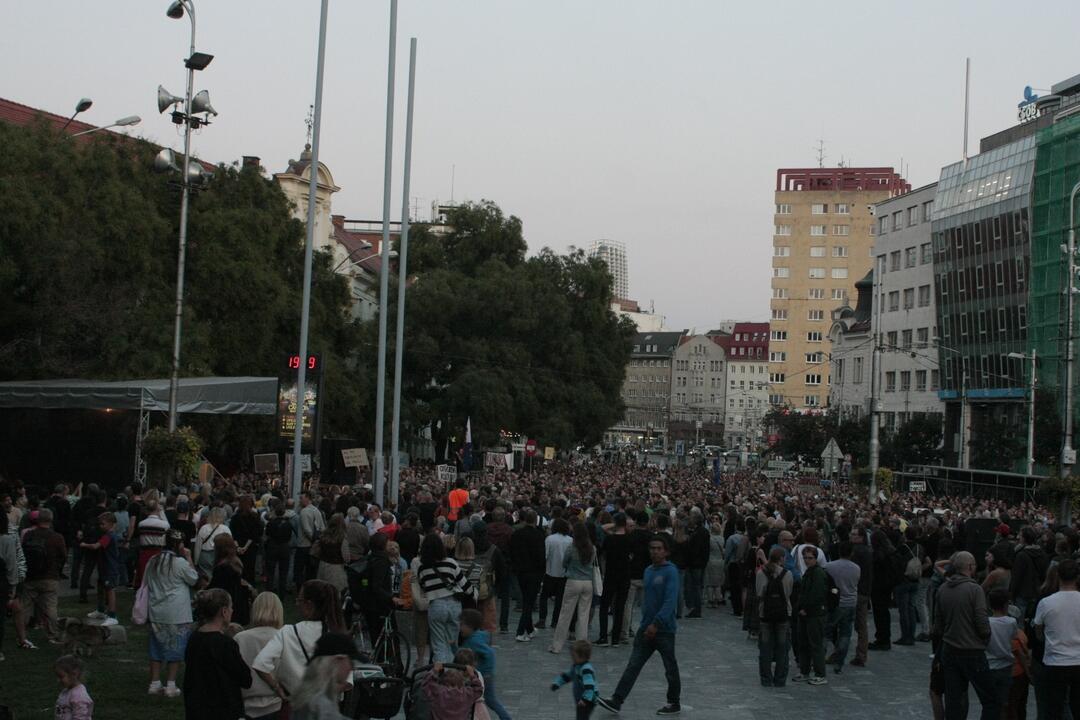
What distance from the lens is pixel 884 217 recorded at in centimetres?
9069

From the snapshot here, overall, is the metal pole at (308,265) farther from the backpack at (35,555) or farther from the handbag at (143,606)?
the handbag at (143,606)

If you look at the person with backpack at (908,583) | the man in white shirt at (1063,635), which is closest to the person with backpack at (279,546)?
the person with backpack at (908,583)

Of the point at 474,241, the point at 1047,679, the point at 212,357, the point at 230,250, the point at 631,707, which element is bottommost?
the point at 631,707

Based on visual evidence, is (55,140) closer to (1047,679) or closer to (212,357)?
(212,357)

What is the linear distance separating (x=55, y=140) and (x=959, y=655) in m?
29.2

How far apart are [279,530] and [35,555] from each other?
4.05 meters

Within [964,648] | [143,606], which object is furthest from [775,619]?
[143,606]

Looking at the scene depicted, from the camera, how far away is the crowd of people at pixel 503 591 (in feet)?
28.5

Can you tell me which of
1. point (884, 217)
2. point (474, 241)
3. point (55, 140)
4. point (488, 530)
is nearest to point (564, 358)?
point (474, 241)

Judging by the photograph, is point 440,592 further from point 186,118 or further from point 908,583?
point 186,118

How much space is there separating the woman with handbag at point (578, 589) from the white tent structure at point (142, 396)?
14.2 metres

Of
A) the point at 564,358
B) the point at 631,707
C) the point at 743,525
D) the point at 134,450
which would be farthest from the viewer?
the point at 564,358

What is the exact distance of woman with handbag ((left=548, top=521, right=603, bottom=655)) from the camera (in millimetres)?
16016

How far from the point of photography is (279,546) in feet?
60.1
